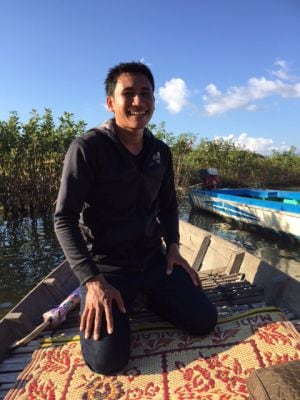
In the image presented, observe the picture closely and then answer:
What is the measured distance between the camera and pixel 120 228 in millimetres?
2881

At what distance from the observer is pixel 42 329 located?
10.00ft

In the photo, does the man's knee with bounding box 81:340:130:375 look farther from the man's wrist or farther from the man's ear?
the man's ear

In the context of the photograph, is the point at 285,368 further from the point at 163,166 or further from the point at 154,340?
the point at 163,166

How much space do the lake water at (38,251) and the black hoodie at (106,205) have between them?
424 centimetres

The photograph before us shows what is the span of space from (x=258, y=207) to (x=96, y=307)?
10.2 meters

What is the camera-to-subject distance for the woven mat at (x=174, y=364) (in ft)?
7.30

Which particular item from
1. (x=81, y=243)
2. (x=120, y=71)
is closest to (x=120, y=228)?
(x=81, y=243)

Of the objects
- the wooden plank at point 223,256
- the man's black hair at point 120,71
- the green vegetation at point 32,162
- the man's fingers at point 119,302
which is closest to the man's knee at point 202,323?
Result: the man's fingers at point 119,302

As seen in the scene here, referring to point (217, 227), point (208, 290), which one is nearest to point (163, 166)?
point (208, 290)

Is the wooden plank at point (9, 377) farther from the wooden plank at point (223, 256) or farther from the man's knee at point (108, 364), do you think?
the wooden plank at point (223, 256)

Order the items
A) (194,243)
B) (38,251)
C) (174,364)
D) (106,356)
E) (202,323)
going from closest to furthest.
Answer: (106,356), (174,364), (202,323), (194,243), (38,251)

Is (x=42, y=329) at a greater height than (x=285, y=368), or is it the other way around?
(x=285, y=368)

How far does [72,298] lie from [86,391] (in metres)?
1.25

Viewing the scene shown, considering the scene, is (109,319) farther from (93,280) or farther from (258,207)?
(258,207)
